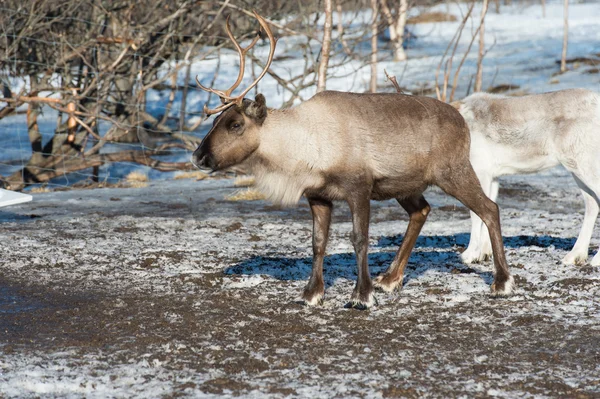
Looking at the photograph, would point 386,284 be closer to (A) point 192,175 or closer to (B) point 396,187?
(B) point 396,187

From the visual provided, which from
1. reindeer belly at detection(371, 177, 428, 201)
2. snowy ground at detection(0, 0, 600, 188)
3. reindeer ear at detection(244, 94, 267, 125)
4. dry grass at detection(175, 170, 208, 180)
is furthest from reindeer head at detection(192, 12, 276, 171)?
snowy ground at detection(0, 0, 600, 188)

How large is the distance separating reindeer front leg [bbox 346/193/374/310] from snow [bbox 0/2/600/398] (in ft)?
0.30

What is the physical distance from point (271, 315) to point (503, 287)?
1.71m

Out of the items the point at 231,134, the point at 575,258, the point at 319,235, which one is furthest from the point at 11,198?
the point at 575,258

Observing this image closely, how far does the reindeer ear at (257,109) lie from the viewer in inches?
212

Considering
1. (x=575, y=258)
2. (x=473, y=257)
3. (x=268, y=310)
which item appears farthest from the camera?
(x=473, y=257)

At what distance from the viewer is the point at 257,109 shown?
5395mm

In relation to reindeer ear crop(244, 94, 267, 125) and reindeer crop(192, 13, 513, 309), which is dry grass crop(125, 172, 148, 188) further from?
reindeer ear crop(244, 94, 267, 125)

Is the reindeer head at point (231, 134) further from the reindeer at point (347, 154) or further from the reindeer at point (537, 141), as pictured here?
the reindeer at point (537, 141)

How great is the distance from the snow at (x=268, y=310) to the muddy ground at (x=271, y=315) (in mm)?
15

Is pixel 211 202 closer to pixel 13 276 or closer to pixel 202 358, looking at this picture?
pixel 13 276

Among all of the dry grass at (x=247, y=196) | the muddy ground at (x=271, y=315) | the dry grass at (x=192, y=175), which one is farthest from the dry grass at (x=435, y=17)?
the muddy ground at (x=271, y=315)

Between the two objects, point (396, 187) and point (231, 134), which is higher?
point (231, 134)

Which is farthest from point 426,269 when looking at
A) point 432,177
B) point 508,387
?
point 508,387
